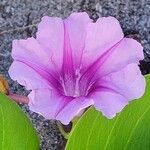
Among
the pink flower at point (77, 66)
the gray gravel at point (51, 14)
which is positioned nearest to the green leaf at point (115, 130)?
the pink flower at point (77, 66)

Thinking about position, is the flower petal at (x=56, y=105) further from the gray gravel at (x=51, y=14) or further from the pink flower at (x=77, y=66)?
the gray gravel at (x=51, y=14)

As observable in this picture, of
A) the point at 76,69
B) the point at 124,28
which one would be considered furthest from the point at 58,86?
the point at 124,28

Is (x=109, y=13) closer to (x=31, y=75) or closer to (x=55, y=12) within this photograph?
(x=55, y=12)

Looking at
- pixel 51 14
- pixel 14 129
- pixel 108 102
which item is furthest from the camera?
pixel 51 14

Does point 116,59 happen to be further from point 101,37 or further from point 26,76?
point 26,76

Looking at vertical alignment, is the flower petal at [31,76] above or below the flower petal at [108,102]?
above

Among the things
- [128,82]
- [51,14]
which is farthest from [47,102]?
[51,14]

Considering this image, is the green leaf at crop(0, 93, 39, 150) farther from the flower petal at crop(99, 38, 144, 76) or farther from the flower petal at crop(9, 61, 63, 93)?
the flower petal at crop(99, 38, 144, 76)
